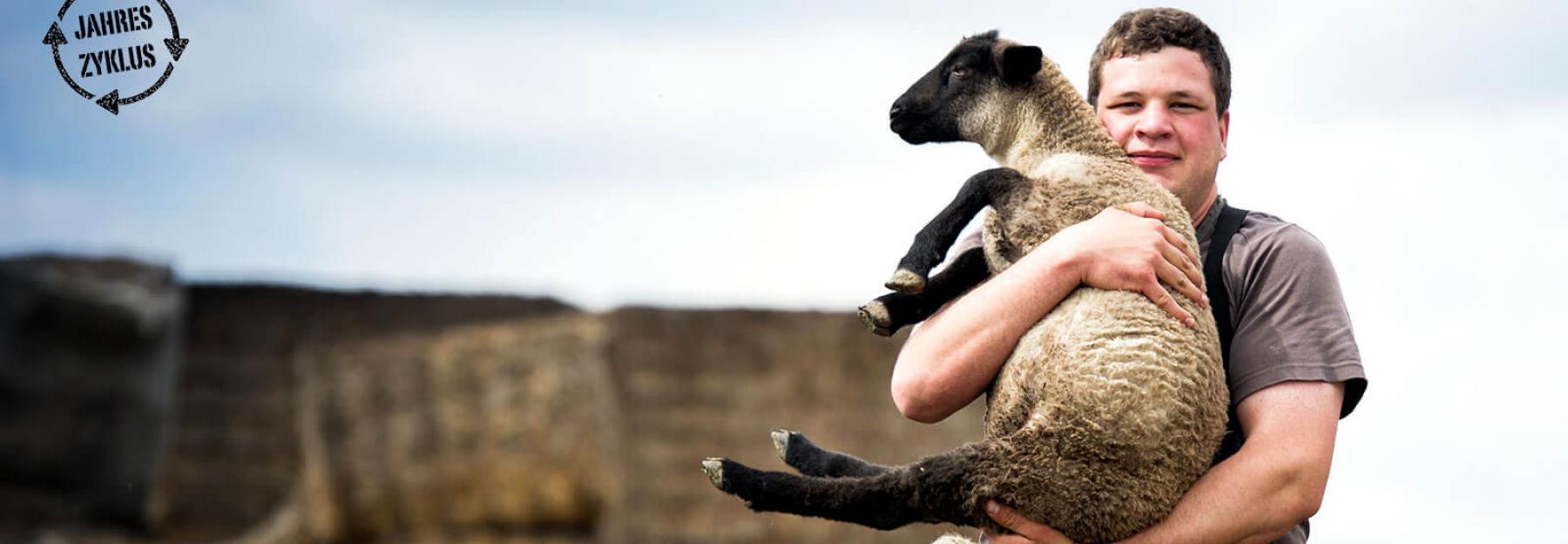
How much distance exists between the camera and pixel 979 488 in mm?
3455

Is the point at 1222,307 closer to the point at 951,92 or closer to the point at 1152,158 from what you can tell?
the point at 1152,158

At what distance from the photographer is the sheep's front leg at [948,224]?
3.59 m

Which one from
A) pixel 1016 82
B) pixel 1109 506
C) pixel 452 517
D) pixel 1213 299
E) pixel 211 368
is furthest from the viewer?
pixel 211 368

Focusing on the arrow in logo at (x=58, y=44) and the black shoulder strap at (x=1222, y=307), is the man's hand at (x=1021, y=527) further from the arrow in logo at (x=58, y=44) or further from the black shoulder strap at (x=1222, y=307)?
the arrow in logo at (x=58, y=44)

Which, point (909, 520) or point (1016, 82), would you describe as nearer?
point (909, 520)

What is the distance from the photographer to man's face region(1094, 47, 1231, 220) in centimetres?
384

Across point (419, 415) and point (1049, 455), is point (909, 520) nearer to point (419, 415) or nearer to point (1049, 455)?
point (1049, 455)

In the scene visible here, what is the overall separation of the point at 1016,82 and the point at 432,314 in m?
11.3

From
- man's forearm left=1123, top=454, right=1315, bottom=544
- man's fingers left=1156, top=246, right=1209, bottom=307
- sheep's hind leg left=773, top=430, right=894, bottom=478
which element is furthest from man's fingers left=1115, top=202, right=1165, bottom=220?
sheep's hind leg left=773, top=430, right=894, bottom=478

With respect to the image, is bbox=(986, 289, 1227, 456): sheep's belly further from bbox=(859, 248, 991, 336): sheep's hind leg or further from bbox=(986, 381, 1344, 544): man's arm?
bbox=(859, 248, 991, 336): sheep's hind leg

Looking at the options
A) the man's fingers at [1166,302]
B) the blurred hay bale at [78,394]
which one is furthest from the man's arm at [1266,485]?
the blurred hay bale at [78,394]

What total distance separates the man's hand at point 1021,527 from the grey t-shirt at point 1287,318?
0.57m

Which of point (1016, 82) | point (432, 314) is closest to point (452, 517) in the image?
point (432, 314)

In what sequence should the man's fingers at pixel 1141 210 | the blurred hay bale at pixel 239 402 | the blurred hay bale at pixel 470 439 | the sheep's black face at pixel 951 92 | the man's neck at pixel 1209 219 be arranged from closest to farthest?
the man's fingers at pixel 1141 210
the man's neck at pixel 1209 219
the sheep's black face at pixel 951 92
the blurred hay bale at pixel 470 439
the blurred hay bale at pixel 239 402
